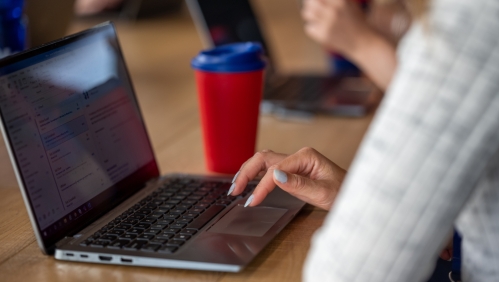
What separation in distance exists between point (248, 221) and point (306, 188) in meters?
0.09

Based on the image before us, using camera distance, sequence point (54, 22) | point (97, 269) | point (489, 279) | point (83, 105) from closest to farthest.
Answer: point (489, 279) < point (97, 269) < point (83, 105) < point (54, 22)

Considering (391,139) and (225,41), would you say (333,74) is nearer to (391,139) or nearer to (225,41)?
(225,41)

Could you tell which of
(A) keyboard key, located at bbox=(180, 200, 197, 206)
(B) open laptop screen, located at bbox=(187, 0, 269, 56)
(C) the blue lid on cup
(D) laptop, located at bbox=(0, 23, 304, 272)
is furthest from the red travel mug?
(B) open laptop screen, located at bbox=(187, 0, 269, 56)

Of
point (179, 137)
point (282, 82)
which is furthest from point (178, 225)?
point (282, 82)

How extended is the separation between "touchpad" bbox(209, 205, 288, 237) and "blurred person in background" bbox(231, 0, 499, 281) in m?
0.21

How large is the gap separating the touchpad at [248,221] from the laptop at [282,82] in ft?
1.95

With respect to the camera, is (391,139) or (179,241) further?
(179,241)

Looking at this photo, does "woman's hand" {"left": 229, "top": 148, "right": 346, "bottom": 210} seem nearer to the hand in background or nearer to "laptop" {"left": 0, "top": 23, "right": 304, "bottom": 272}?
"laptop" {"left": 0, "top": 23, "right": 304, "bottom": 272}

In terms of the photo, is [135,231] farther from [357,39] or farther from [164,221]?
[357,39]

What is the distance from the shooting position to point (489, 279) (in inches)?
26.1

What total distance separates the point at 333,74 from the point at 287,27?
99 centimetres

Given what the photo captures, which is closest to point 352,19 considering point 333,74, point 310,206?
point 333,74

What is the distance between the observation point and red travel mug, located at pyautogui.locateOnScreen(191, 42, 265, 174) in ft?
3.64

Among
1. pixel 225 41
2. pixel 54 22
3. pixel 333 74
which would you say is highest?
pixel 54 22
